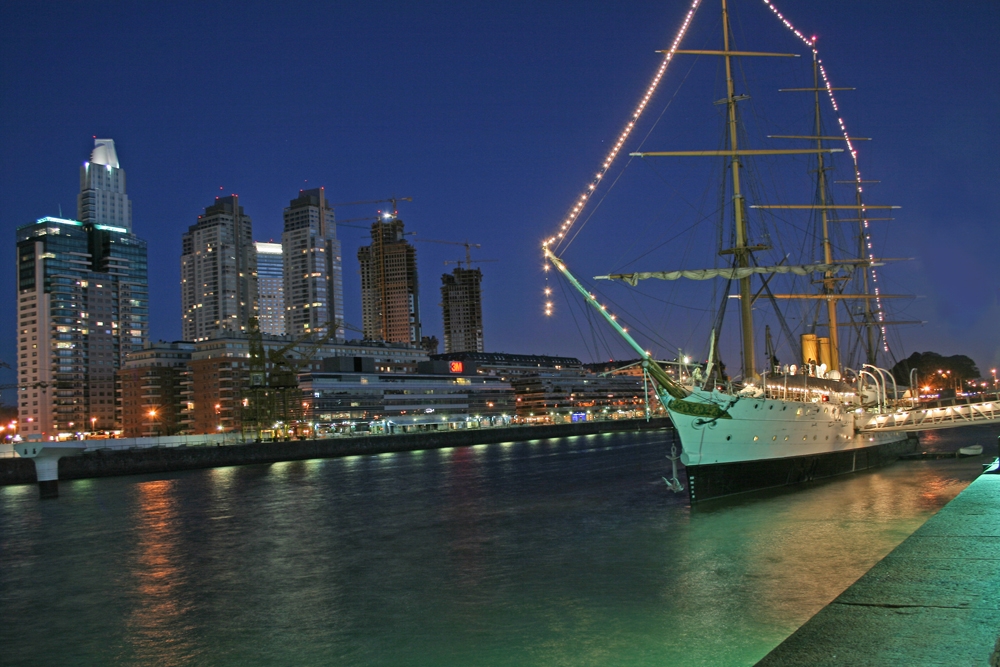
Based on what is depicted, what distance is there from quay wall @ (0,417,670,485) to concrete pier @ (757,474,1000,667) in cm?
8899

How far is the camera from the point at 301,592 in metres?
21.8

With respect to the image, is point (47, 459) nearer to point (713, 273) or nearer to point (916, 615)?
point (713, 273)

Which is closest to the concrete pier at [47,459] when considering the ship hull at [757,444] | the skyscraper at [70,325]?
the ship hull at [757,444]

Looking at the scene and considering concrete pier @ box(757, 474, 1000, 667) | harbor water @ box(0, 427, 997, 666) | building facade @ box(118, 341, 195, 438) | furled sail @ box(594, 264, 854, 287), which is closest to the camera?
concrete pier @ box(757, 474, 1000, 667)

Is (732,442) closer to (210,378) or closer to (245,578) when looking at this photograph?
(245,578)

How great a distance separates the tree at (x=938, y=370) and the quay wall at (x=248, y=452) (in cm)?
6252

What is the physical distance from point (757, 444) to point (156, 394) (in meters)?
154

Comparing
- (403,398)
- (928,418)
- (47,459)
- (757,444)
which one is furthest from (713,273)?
(403,398)

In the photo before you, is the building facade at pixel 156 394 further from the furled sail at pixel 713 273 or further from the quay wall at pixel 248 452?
the furled sail at pixel 713 273

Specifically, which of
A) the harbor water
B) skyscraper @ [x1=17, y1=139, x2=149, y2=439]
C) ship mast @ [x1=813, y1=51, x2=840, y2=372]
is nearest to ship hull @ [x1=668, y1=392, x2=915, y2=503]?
the harbor water

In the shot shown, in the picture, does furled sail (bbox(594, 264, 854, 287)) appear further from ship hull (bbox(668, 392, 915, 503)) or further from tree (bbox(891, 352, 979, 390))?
tree (bbox(891, 352, 979, 390))

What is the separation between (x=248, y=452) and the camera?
357 feet

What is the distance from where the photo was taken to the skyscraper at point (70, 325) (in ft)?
576

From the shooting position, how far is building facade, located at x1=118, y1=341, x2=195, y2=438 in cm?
16512
